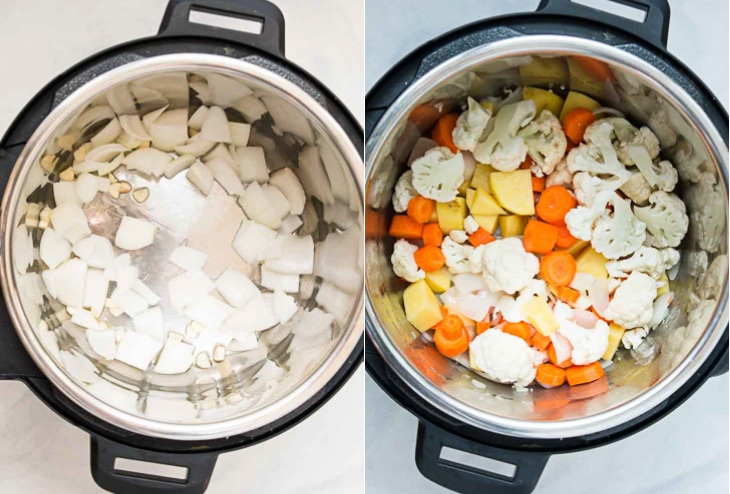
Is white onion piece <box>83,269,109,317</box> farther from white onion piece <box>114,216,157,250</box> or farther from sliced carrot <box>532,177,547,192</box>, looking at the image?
sliced carrot <box>532,177,547,192</box>

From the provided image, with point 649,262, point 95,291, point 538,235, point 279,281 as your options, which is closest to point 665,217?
point 649,262

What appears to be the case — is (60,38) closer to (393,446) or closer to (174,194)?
(174,194)

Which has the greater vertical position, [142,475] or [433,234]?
[433,234]

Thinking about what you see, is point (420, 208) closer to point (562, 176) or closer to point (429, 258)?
point (429, 258)

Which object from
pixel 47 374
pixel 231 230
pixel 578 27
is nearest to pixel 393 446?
pixel 231 230

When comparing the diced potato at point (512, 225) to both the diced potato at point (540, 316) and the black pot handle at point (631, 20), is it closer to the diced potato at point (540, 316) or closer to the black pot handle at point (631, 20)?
the diced potato at point (540, 316)

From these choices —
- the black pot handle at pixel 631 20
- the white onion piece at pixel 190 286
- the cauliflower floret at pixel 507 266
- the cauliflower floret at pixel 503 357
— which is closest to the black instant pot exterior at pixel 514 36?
the black pot handle at pixel 631 20
